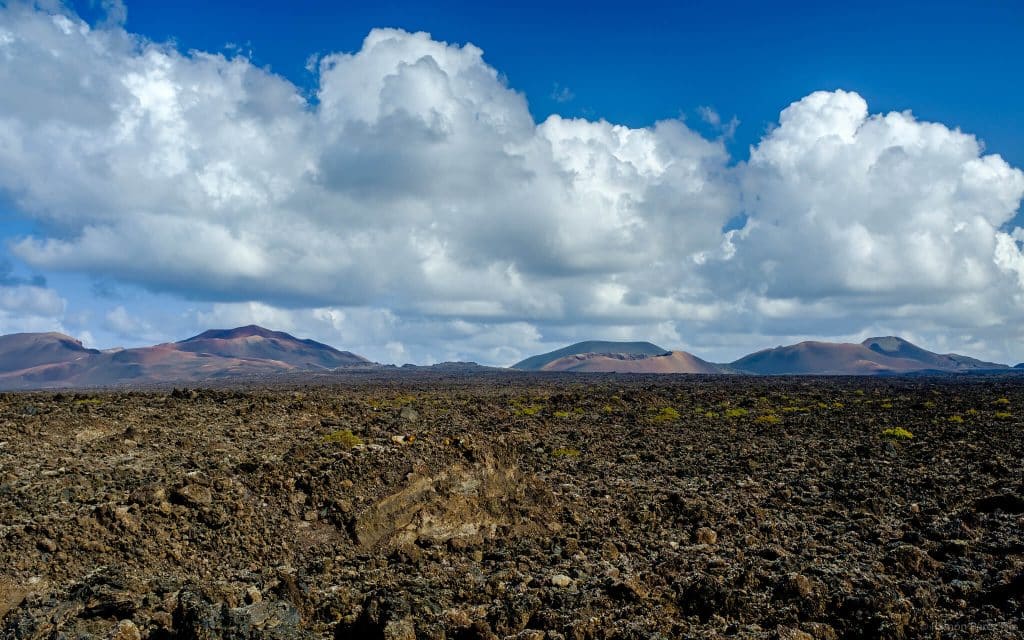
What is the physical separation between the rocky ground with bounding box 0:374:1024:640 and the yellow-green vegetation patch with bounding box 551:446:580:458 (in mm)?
261

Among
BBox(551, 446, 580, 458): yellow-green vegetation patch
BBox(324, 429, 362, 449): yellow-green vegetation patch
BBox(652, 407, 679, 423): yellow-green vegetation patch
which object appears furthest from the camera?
BBox(652, 407, 679, 423): yellow-green vegetation patch

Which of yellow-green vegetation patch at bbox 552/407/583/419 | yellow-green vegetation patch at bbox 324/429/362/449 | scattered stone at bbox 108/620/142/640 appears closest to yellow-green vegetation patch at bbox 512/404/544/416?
yellow-green vegetation patch at bbox 552/407/583/419

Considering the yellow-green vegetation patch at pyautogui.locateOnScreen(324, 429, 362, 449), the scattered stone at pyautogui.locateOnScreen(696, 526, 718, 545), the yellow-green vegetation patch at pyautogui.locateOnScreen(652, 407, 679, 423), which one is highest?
the yellow-green vegetation patch at pyautogui.locateOnScreen(324, 429, 362, 449)

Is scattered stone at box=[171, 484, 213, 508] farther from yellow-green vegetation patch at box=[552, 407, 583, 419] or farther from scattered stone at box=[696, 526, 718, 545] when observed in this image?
yellow-green vegetation patch at box=[552, 407, 583, 419]

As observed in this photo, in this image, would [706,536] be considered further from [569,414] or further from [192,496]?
[569,414]

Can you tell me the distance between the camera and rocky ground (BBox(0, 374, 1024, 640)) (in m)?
11.0

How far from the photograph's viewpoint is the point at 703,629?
10.9m

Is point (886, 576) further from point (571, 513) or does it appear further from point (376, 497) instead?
point (376, 497)

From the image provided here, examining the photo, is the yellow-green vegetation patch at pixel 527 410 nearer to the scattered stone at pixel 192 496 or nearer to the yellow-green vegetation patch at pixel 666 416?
the yellow-green vegetation patch at pixel 666 416

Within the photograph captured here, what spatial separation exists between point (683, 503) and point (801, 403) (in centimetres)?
3428

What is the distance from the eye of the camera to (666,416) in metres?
40.0

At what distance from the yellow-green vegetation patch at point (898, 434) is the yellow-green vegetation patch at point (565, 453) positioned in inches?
Answer: 523

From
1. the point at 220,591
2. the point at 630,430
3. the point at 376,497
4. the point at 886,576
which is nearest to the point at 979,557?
the point at 886,576

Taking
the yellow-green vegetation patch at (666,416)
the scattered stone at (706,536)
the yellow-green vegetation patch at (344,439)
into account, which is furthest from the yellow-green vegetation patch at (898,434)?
the yellow-green vegetation patch at (344,439)
